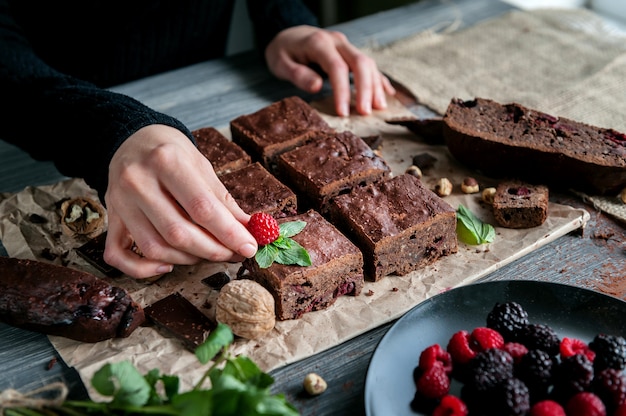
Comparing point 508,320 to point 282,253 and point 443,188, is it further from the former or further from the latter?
point 443,188

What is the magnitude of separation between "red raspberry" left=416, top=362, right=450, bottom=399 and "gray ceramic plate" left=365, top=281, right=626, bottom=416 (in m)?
0.04

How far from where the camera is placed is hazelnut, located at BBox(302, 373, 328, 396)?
2058 millimetres

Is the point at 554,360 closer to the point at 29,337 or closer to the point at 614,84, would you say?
the point at 29,337

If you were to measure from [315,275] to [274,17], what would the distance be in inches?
80.1

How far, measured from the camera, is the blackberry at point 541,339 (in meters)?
1.98

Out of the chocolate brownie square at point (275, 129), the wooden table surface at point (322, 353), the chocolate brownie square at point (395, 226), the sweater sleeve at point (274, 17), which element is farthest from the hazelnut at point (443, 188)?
the sweater sleeve at point (274, 17)

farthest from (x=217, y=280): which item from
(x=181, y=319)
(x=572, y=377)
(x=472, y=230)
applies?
(x=572, y=377)

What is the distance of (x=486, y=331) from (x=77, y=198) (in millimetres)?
1684

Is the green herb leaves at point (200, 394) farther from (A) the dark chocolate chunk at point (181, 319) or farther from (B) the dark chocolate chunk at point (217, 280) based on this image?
(B) the dark chocolate chunk at point (217, 280)

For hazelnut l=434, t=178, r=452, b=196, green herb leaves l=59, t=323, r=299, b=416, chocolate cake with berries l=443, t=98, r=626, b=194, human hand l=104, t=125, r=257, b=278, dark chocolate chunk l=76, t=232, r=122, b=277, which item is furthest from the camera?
hazelnut l=434, t=178, r=452, b=196

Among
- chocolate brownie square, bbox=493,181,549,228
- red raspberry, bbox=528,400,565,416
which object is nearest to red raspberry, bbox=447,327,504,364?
red raspberry, bbox=528,400,565,416

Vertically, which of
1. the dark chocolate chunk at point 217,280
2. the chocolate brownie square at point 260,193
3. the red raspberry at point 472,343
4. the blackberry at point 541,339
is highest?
the blackberry at point 541,339

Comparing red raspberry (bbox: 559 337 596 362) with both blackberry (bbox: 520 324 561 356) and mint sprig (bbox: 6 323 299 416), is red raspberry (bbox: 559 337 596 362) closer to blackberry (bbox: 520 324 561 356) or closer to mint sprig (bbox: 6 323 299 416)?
blackberry (bbox: 520 324 561 356)

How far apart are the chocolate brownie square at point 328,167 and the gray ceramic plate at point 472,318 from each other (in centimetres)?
72
